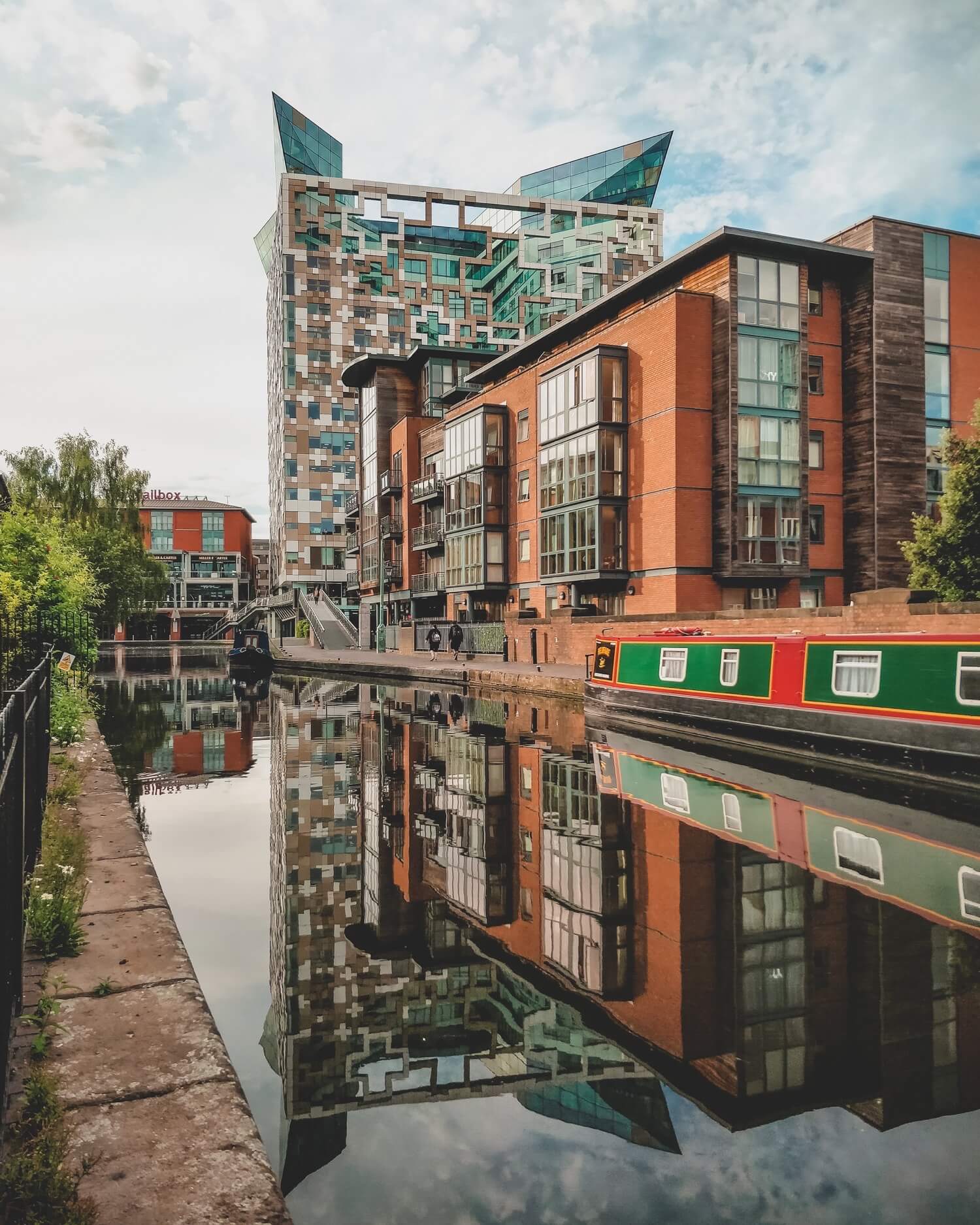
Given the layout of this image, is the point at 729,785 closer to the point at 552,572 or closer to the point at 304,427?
the point at 552,572

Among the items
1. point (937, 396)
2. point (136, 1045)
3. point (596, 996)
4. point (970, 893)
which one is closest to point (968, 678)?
point (970, 893)

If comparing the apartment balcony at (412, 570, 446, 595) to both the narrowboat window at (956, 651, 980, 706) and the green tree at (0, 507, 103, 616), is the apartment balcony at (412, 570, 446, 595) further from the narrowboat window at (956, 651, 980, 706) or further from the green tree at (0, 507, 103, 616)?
the narrowboat window at (956, 651, 980, 706)

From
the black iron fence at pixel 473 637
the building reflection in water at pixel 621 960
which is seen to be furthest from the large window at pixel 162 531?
the building reflection in water at pixel 621 960

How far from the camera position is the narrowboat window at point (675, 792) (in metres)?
8.59

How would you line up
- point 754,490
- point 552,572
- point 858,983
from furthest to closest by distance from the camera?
1. point 552,572
2. point 754,490
3. point 858,983

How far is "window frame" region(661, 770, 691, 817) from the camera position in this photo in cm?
846

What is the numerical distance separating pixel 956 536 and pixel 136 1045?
23.0m

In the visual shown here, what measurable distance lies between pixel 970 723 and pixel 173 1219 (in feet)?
32.6

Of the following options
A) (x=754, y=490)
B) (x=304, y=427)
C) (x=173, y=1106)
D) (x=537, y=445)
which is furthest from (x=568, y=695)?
(x=304, y=427)

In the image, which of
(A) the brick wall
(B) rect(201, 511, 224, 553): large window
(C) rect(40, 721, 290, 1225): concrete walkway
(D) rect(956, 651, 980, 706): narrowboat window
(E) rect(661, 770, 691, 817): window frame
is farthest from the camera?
(B) rect(201, 511, 224, 553): large window

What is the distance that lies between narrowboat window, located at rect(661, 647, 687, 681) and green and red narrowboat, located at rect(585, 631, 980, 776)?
23 millimetres

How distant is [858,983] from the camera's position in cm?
429

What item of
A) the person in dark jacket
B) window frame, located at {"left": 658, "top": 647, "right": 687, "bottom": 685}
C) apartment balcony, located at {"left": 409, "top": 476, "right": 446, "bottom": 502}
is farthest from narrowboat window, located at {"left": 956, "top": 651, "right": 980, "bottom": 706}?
apartment balcony, located at {"left": 409, "top": 476, "right": 446, "bottom": 502}

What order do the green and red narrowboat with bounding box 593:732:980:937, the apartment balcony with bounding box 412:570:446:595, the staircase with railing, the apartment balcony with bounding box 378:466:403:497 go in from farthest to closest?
1. the staircase with railing
2. the apartment balcony with bounding box 378:466:403:497
3. the apartment balcony with bounding box 412:570:446:595
4. the green and red narrowboat with bounding box 593:732:980:937
